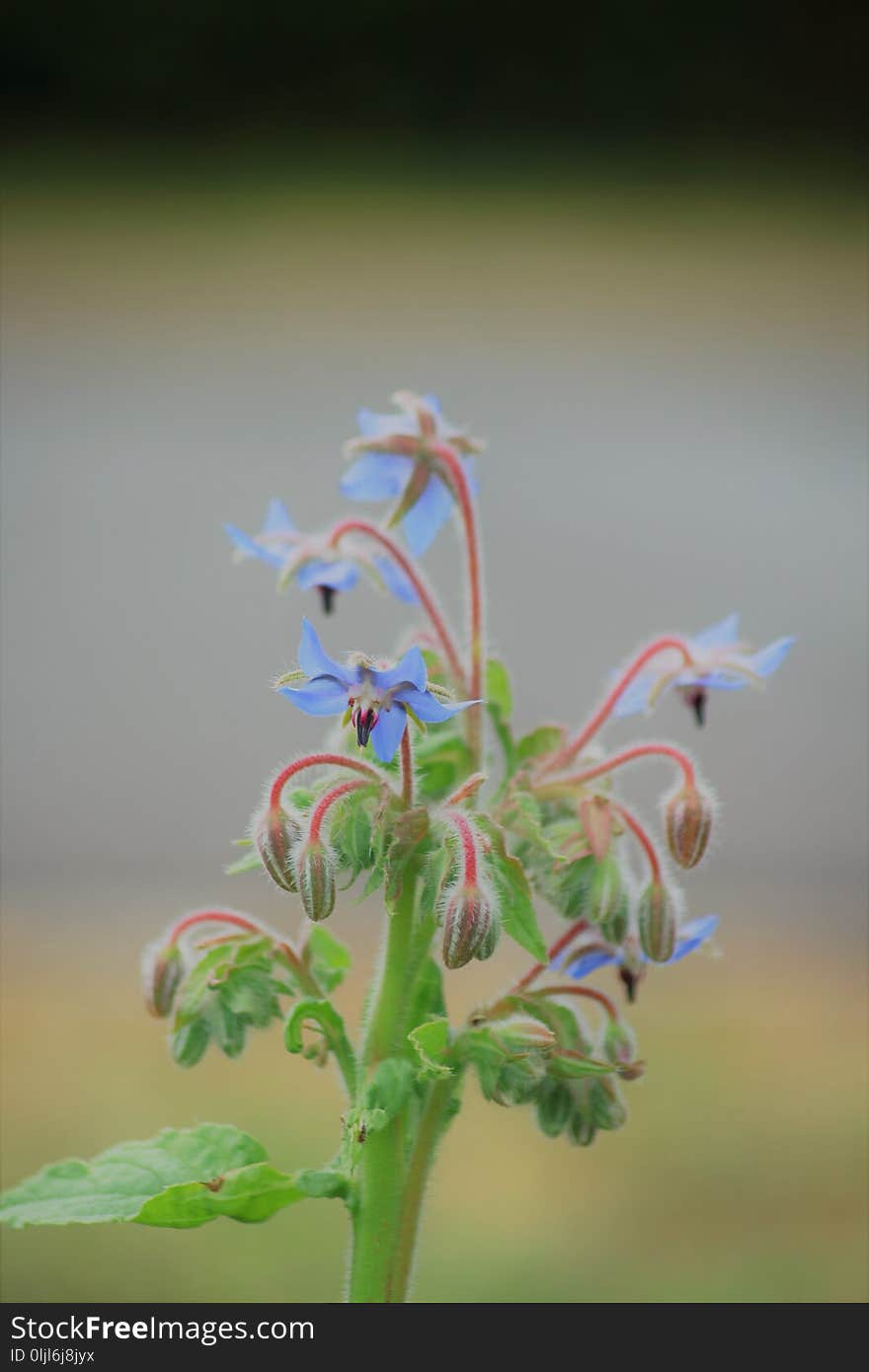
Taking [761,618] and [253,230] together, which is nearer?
[761,618]

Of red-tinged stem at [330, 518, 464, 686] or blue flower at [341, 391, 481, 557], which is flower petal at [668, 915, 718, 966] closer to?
red-tinged stem at [330, 518, 464, 686]

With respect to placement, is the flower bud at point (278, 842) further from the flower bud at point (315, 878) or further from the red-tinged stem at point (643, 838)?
the red-tinged stem at point (643, 838)

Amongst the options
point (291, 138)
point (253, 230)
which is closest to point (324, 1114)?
point (253, 230)

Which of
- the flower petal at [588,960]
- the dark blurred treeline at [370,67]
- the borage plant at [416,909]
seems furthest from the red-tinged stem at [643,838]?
the dark blurred treeline at [370,67]

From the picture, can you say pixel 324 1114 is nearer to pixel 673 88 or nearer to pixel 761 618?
pixel 761 618

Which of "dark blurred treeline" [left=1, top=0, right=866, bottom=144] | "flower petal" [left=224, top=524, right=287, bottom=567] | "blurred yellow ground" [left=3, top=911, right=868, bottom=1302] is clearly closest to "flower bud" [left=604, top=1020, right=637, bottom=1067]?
"flower petal" [left=224, top=524, right=287, bottom=567]

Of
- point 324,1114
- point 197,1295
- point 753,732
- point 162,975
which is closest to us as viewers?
point 162,975
